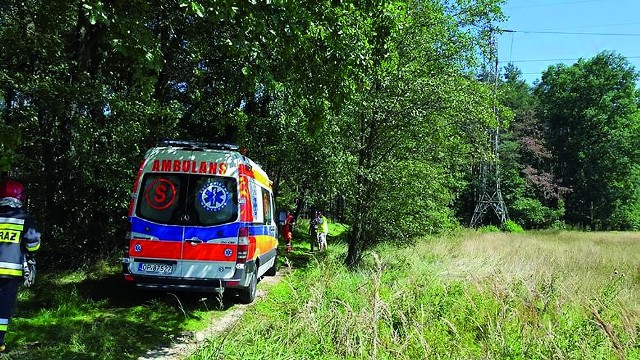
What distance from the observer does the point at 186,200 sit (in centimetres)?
806

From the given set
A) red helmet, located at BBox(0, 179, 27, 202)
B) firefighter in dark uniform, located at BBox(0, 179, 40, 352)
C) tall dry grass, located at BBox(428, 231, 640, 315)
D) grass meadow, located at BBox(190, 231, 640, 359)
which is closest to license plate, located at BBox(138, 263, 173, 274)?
grass meadow, located at BBox(190, 231, 640, 359)

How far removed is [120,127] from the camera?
10703 millimetres

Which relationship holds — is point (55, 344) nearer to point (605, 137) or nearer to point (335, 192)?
point (335, 192)

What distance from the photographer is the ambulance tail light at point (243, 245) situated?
7.96 meters

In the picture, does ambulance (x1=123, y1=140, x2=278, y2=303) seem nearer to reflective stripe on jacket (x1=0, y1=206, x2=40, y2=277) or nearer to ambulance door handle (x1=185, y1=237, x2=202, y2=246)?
ambulance door handle (x1=185, y1=237, x2=202, y2=246)

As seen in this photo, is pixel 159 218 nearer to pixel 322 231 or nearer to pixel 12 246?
pixel 12 246

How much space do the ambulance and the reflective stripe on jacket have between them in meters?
2.28

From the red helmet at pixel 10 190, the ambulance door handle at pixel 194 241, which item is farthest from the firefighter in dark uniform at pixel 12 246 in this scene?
the ambulance door handle at pixel 194 241

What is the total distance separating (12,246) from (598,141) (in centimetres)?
6263

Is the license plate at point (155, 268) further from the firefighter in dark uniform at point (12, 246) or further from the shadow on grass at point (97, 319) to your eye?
the firefighter in dark uniform at point (12, 246)

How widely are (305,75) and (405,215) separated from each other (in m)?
7.19

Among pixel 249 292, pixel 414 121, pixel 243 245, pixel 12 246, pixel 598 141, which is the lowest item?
pixel 249 292

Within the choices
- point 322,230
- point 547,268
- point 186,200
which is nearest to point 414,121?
point 547,268

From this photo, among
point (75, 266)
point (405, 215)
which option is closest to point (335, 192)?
point (405, 215)
